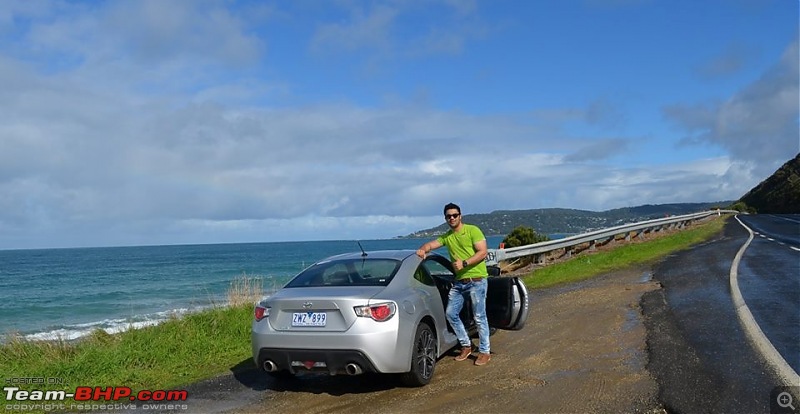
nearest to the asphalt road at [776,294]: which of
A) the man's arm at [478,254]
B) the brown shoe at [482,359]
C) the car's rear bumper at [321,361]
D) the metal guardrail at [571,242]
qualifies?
the brown shoe at [482,359]

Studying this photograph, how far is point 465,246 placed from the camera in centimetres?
707

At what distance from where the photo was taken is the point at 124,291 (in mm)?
32531

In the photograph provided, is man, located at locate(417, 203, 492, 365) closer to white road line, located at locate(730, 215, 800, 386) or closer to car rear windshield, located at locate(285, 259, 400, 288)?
car rear windshield, located at locate(285, 259, 400, 288)

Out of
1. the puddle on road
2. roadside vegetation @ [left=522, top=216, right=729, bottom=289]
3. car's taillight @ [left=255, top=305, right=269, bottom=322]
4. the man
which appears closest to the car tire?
the man

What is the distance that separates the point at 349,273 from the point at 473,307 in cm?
157

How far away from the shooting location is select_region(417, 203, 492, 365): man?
6.98 meters

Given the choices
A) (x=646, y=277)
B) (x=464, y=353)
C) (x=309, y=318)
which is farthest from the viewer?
(x=646, y=277)

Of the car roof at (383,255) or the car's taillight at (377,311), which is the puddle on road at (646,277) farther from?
the car's taillight at (377,311)

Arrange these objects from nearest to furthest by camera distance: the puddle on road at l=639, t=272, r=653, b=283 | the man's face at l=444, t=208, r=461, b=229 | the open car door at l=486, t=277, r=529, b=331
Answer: the man's face at l=444, t=208, r=461, b=229, the open car door at l=486, t=277, r=529, b=331, the puddle on road at l=639, t=272, r=653, b=283

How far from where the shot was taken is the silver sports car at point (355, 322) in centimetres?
568

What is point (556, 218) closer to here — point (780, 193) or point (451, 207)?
point (780, 193)

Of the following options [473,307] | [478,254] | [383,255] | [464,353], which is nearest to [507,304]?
[473,307]

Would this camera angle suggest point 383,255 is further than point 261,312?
Yes

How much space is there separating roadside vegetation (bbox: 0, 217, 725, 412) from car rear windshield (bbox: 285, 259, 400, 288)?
201 cm
